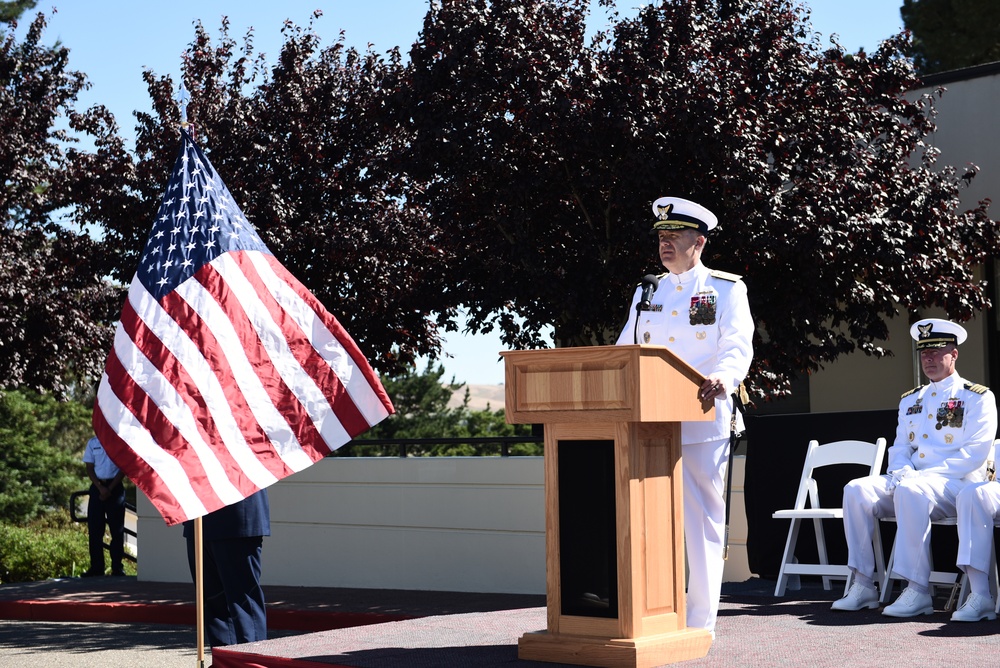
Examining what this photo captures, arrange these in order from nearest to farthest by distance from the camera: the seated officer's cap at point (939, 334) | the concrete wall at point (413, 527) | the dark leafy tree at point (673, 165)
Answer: the seated officer's cap at point (939, 334) < the dark leafy tree at point (673, 165) < the concrete wall at point (413, 527)

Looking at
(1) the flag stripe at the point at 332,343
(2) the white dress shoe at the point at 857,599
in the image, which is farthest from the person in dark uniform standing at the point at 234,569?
(2) the white dress shoe at the point at 857,599

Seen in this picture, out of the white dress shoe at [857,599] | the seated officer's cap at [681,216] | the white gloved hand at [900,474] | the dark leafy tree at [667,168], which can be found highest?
the dark leafy tree at [667,168]

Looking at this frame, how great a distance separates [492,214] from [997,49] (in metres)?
23.2

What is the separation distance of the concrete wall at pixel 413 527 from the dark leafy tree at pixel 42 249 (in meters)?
3.80

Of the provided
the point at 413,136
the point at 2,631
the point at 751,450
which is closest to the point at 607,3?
the point at 413,136

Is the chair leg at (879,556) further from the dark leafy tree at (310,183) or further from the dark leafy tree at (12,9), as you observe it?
the dark leafy tree at (12,9)

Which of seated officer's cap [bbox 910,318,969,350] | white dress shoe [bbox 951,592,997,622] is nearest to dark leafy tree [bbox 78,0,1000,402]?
seated officer's cap [bbox 910,318,969,350]

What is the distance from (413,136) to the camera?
12141mm

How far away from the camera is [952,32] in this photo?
104 ft

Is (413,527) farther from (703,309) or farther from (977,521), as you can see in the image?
(703,309)

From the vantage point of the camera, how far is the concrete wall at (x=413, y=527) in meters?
12.6

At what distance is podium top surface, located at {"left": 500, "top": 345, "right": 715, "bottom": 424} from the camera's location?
18.0 feet

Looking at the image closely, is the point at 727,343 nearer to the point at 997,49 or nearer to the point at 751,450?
the point at 751,450

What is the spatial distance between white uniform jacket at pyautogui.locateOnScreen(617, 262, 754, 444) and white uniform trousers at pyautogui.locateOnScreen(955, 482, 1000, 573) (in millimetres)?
2349
